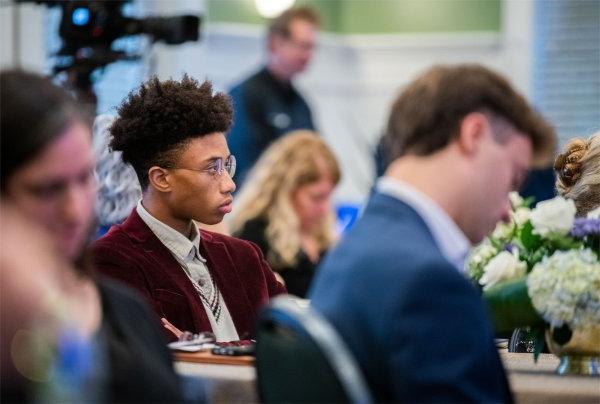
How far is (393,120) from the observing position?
7.17ft

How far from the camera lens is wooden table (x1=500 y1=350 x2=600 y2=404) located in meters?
2.37

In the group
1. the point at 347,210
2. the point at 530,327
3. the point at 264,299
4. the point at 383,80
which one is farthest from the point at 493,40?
the point at 530,327

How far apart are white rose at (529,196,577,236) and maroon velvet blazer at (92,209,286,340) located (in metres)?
0.78

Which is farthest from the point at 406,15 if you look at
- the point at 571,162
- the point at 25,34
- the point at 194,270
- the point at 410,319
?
the point at 410,319

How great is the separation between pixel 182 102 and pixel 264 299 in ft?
1.69

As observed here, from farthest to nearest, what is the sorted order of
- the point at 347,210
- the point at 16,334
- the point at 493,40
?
the point at 493,40 → the point at 347,210 → the point at 16,334

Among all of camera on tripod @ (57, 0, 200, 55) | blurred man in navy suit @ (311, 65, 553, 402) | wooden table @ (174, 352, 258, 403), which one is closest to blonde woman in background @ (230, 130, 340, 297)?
camera on tripod @ (57, 0, 200, 55)

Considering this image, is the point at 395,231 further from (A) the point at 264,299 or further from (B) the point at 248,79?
(B) the point at 248,79

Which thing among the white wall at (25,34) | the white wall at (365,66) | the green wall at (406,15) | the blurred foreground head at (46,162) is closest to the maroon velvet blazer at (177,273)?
the blurred foreground head at (46,162)

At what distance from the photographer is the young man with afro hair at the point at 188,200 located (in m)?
3.33

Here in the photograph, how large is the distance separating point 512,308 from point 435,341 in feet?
2.49

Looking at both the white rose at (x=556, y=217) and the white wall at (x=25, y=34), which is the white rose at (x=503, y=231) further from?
the white wall at (x=25, y=34)

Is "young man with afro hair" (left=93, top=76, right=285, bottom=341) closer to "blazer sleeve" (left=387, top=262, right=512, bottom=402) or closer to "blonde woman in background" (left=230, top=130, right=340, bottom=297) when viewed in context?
"blazer sleeve" (left=387, top=262, right=512, bottom=402)

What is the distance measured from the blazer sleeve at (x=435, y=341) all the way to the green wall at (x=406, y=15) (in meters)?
6.77
